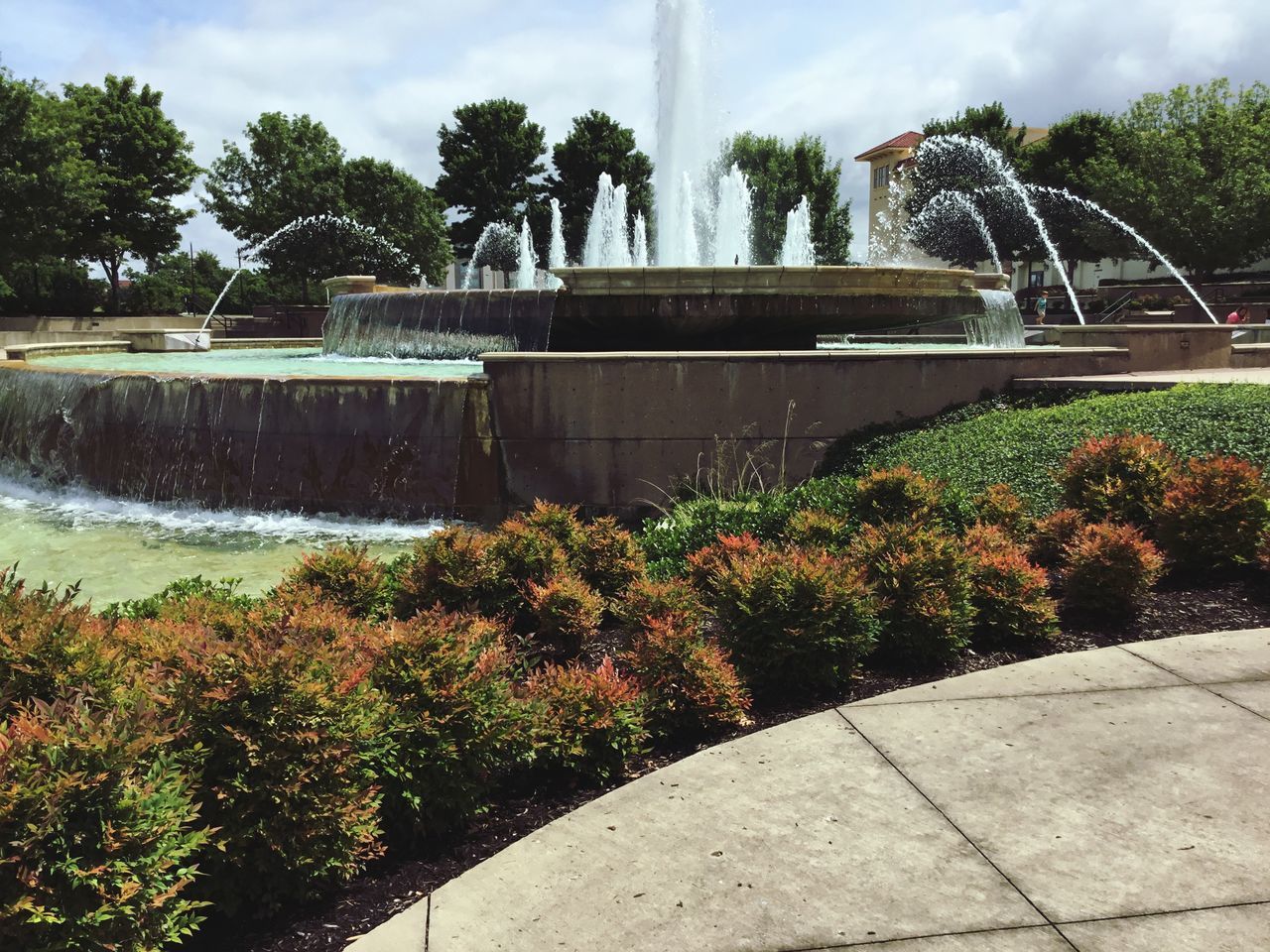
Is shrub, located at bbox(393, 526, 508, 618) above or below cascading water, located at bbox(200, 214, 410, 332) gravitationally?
below

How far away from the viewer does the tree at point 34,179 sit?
39.8 metres

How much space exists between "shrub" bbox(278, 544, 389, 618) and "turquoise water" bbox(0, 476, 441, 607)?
133 inches

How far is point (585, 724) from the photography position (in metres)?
3.95

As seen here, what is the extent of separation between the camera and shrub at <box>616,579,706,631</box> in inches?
198

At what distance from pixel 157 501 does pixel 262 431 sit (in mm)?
1831

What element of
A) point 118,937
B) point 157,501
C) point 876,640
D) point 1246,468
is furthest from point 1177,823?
point 157,501

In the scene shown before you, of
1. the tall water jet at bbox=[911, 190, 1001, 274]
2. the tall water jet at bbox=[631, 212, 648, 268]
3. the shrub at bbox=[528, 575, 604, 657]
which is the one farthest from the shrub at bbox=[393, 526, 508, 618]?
the tall water jet at bbox=[911, 190, 1001, 274]

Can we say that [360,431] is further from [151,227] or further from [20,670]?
[151,227]

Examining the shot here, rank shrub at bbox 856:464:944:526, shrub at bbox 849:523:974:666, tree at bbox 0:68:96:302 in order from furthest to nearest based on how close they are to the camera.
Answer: tree at bbox 0:68:96:302, shrub at bbox 856:464:944:526, shrub at bbox 849:523:974:666

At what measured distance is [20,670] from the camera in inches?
136

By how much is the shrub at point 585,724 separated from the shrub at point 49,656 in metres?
1.63

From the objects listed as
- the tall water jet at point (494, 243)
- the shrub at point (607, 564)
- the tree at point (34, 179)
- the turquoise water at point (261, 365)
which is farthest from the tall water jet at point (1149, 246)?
the tree at point (34, 179)

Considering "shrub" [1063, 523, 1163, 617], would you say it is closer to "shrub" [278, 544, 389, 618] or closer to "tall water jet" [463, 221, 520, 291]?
"shrub" [278, 544, 389, 618]

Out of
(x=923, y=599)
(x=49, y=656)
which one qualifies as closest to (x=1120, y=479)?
(x=923, y=599)
